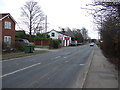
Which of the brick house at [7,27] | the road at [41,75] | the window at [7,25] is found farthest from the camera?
the window at [7,25]

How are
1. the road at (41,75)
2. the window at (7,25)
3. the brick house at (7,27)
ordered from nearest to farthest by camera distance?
the road at (41,75) < the brick house at (7,27) < the window at (7,25)

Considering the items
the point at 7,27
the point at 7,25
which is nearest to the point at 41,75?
the point at 7,27

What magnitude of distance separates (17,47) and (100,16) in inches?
832

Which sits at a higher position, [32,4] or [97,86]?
[32,4]

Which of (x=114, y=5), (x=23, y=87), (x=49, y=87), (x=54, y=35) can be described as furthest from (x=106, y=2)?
(x=54, y=35)

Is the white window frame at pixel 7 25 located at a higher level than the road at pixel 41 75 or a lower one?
higher

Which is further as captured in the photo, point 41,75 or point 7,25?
point 7,25

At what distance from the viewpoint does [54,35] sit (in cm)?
7988

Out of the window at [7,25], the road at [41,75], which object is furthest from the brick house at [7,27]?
the road at [41,75]

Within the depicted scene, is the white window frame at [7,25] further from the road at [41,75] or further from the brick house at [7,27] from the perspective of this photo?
the road at [41,75]

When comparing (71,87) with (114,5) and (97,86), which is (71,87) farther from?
(114,5)

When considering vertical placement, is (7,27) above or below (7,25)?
below

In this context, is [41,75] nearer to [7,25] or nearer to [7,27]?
[7,27]

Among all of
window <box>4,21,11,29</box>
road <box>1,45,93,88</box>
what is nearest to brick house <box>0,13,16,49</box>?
window <box>4,21,11,29</box>
